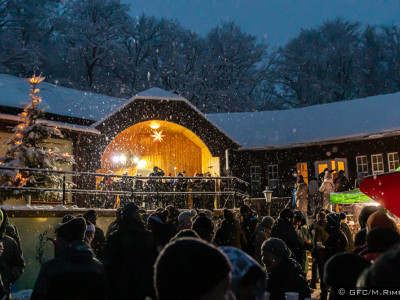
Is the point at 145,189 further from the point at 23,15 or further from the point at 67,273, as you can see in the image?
the point at 23,15

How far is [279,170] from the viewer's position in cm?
2417

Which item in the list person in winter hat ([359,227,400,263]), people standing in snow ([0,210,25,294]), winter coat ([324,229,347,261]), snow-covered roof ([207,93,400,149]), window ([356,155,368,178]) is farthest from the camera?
window ([356,155,368,178])

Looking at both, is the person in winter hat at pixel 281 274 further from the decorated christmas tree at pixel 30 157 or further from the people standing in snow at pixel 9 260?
the decorated christmas tree at pixel 30 157

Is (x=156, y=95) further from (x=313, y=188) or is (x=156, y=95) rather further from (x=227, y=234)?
(x=227, y=234)

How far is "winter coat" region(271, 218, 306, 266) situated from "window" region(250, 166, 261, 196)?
56.8ft

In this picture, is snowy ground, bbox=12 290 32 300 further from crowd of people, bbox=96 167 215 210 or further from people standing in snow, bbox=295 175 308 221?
people standing in snow, bbox=295 175 308 221

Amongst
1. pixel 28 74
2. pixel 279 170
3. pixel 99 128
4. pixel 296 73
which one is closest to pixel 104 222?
pixel 99 128

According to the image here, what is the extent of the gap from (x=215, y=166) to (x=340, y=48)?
80.3 ft

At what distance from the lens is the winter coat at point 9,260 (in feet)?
17.2

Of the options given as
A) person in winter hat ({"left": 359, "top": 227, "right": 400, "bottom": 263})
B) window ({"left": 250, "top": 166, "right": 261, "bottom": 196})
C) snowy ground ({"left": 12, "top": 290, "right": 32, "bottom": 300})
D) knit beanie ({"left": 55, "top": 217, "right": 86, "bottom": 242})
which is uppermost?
window ({"left": 250, "top": 166, "right": 261, "bottom": 196})

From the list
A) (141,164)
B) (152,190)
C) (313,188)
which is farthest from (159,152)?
(313,188)

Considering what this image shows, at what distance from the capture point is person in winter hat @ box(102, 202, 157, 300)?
4.68 m

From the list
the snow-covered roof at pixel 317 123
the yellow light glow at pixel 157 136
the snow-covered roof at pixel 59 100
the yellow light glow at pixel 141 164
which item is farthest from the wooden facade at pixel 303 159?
the snow-covered roof at pixel 59 100

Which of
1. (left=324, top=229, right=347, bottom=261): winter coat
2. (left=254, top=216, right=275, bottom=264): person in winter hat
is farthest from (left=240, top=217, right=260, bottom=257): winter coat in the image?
(left=324, top=229, right=347, bottom=261): winter coat
